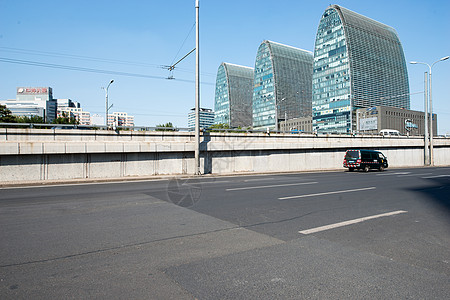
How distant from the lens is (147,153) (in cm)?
1862

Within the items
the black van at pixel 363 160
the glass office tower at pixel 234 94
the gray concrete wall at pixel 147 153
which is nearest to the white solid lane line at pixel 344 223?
the gray concrete wall at pixel 147 153

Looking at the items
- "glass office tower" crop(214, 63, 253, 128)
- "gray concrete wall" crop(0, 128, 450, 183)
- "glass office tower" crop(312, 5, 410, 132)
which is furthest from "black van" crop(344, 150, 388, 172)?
"glass office tower" crop(214, 63, 253, 128)

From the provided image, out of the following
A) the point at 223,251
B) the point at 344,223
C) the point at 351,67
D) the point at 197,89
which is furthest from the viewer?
the point at 351,67

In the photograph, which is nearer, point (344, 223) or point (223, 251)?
point (223, 251)

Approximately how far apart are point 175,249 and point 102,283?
4.48 feet

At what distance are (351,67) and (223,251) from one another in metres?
122

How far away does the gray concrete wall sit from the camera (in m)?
15.1

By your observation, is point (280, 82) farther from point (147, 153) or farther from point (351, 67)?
point (147, 153)

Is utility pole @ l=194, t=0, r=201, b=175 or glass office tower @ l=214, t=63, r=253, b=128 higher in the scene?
glass office tower @ l=214, t=63, r=253, b=128

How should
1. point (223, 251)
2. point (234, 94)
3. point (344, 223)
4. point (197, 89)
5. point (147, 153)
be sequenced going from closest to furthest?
point (223, 251) → point (344, 223) → point (147, 153) → point (197, 89) → point (234, 94)

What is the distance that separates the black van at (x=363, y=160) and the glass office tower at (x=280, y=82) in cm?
9510

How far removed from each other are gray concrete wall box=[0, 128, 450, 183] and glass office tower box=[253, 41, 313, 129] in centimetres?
9525

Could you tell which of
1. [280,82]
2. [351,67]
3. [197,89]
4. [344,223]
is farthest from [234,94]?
[344,223]

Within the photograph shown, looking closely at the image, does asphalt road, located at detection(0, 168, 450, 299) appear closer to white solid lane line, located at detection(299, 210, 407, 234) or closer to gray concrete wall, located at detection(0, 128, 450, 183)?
Result: white solid lane line, located at detection(299, 210, 407, 234)
